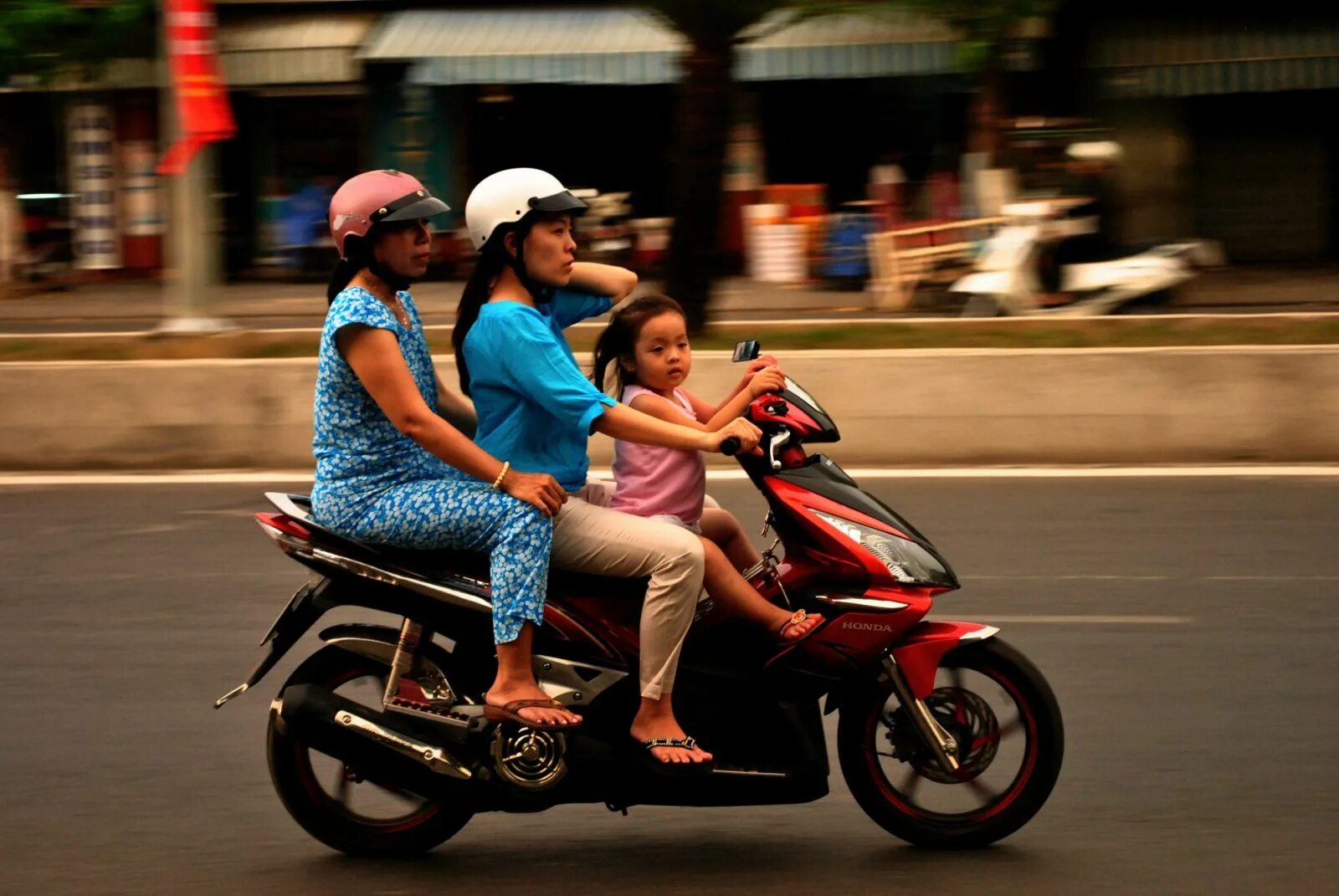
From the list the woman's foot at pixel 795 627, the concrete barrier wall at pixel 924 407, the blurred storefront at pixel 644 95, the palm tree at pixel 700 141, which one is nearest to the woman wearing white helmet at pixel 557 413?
the woman's foot at pixel 795 627

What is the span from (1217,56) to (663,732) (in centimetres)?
2160

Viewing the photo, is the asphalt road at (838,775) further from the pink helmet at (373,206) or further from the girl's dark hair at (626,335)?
the pink helmet at (373,206)

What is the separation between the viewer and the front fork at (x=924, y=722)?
4461mm

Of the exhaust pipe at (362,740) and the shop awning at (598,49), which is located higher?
the shop awning at (598,49)

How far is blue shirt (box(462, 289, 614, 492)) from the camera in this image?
4234mm

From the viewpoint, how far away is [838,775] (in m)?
5.22

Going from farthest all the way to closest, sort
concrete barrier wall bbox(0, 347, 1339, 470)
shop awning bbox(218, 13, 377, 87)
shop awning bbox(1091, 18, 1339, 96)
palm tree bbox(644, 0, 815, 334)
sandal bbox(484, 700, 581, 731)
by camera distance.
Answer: shop awning bbox(218, 13, 377, 87)
shop awning bbox(1091, 18, 1339, 96)
palm tree bbox(644, 0, 815, 334)
concrete barrier wall bbox(0, 347, 1339, 470)
sandal bbox(484, 700, 581, 731)

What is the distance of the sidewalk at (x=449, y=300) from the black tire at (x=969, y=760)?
14.8 metres

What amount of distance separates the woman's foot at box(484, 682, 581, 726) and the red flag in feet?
31.6

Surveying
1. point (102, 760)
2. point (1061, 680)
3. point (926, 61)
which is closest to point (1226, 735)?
point (1061, 680)

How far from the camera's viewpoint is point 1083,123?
23.5 metres

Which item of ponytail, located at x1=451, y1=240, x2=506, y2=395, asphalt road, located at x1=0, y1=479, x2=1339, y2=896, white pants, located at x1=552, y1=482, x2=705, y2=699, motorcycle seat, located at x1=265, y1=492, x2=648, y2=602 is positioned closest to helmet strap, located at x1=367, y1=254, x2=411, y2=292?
ponytail, located at x1=451, y1=240, x2=506, y2=395

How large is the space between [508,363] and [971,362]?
271 inches

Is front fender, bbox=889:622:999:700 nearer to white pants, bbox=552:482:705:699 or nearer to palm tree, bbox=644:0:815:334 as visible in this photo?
white pants, bbox=552:482:705:699
